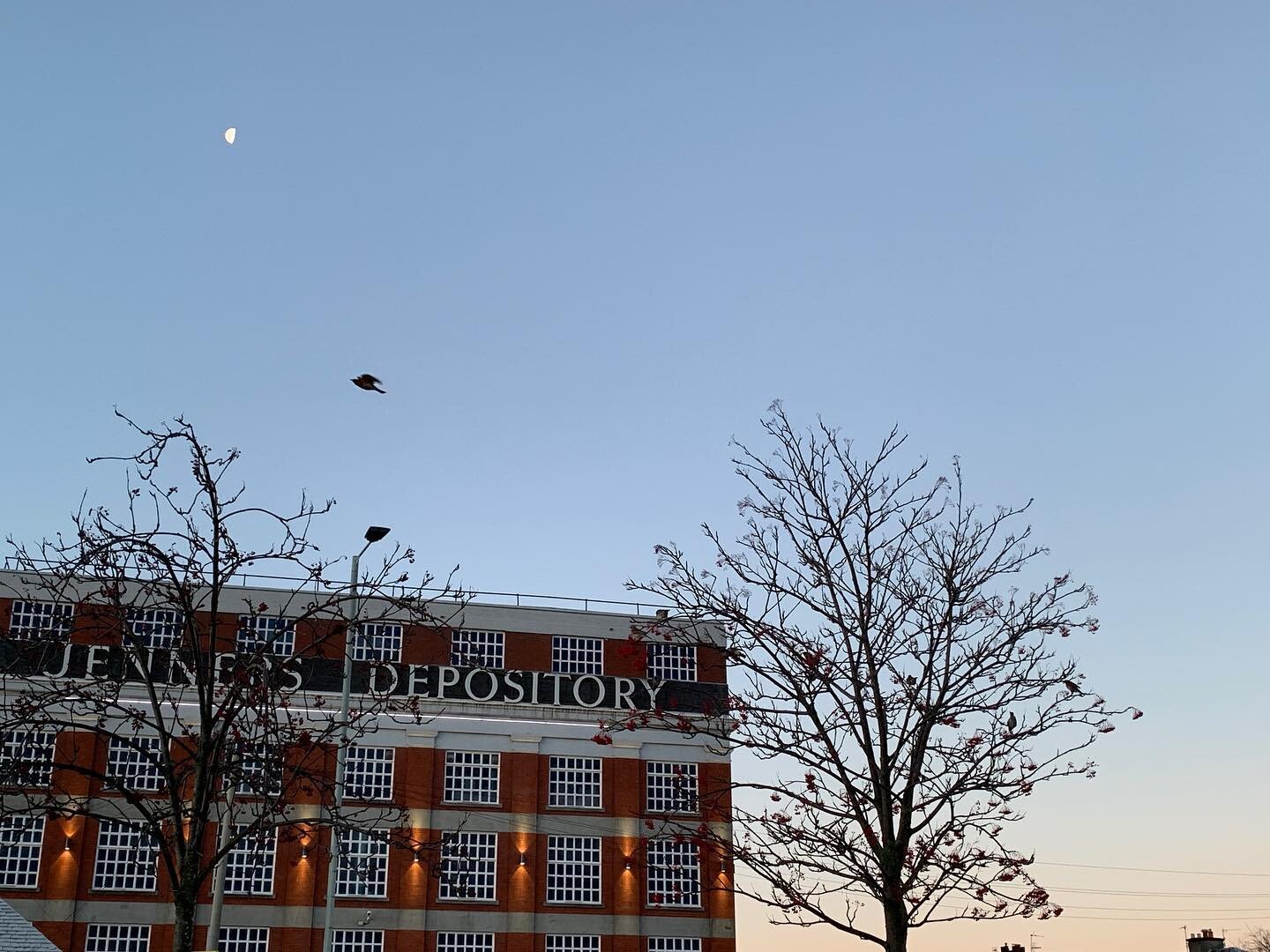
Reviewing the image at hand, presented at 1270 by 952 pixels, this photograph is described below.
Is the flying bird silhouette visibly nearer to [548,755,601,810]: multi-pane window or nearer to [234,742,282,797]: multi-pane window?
[234,742,282,797]: multi-pane window

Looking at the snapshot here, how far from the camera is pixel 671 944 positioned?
5197cm

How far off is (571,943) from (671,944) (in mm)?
4109

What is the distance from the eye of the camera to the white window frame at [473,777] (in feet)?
172

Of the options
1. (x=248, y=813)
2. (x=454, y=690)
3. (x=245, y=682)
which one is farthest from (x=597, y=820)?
(x=245, y=682)

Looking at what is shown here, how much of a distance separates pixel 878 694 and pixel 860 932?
248 centimetres

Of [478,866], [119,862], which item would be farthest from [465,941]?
[119,862]

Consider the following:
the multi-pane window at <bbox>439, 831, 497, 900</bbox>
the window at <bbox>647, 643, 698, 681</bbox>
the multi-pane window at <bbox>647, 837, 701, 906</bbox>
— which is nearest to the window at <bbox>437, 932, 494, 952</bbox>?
the multi-pane window at <bbox>439, 831, 497, 900</bbox>

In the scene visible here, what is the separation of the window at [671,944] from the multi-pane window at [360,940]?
10597 mm

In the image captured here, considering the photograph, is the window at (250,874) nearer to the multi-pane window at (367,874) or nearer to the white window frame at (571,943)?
the multi-pane window at (367,874)

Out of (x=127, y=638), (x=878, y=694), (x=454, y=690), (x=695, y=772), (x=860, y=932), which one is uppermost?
(x=454, y=690)

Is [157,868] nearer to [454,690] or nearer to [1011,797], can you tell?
[454,690]

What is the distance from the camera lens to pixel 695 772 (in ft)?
176

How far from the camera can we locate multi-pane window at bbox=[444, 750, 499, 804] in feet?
172

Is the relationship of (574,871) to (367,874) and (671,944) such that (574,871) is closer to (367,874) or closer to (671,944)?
(671,944)
